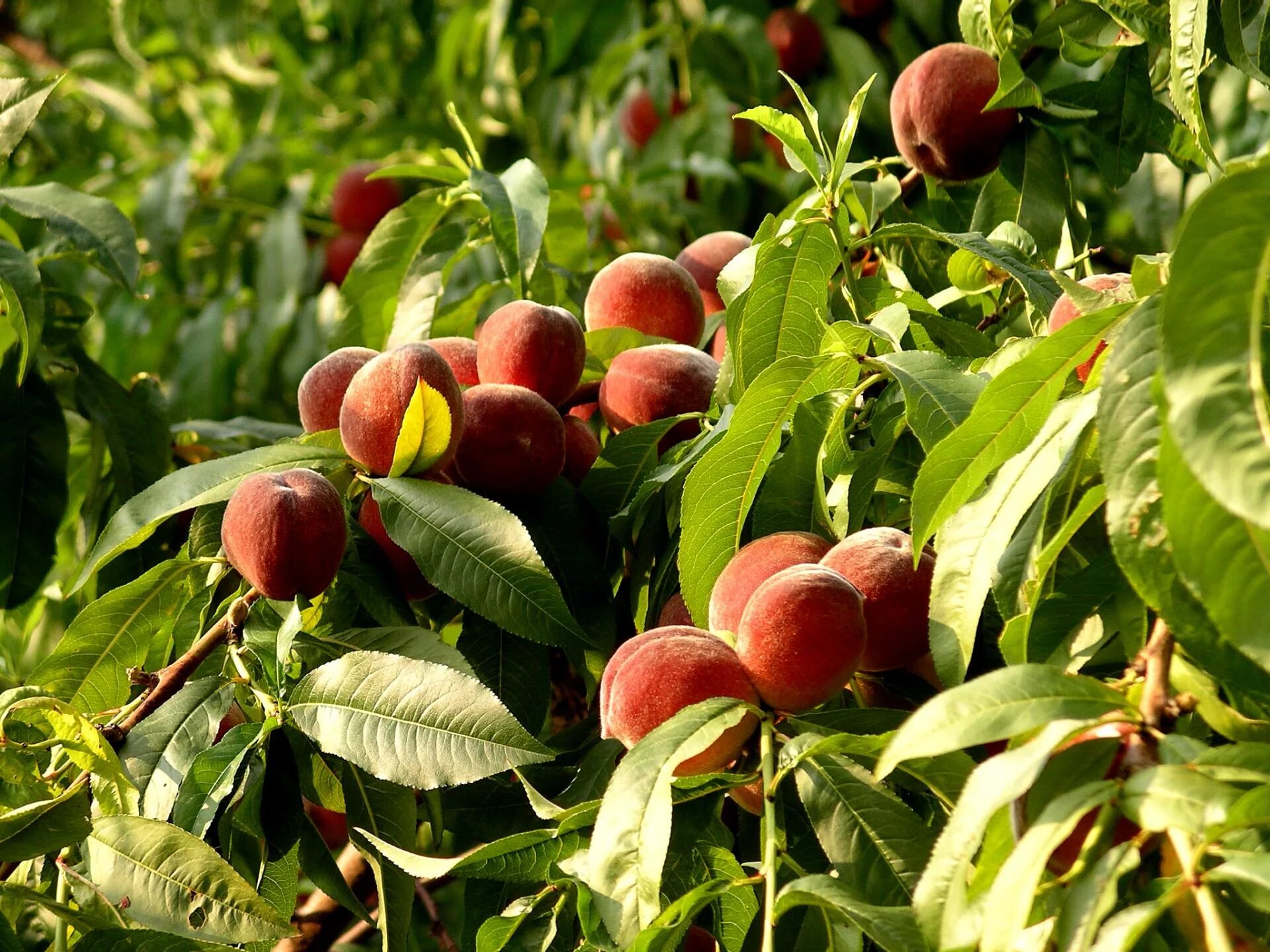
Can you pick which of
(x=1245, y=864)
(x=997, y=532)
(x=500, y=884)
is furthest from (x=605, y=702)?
(x=1245, y=864)

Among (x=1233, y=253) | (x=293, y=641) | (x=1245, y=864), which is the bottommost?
(x=293, y=641)

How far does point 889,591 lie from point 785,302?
0.27 m

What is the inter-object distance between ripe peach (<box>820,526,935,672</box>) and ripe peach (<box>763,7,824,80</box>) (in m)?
Result: 1.49

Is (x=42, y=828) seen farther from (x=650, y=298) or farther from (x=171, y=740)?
(x=650, y=298)

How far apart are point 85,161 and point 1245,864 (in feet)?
9.58

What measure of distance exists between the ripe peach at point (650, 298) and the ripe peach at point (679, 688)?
0.48 meters

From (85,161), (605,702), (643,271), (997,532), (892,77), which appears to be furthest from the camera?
(85,161)

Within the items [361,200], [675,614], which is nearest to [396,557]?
[675,614]

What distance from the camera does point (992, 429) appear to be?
2.28ft

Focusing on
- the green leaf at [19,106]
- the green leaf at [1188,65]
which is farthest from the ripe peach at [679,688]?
the green leaf at [19,106]

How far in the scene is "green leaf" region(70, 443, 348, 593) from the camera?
3.18 feet

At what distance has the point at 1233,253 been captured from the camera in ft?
1.61

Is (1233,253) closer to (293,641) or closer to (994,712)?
(994,712)

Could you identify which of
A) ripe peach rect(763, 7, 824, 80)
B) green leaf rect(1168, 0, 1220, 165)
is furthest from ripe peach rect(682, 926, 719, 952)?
ripe peach rect(763, 7, 824, 80)
